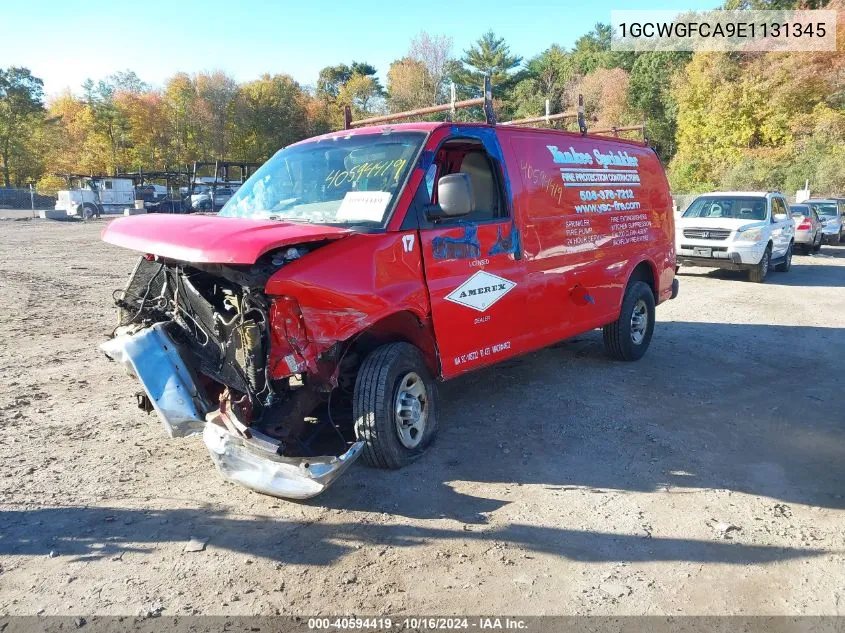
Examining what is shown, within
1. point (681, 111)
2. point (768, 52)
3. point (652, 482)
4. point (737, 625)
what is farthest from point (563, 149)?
point (681, 111)

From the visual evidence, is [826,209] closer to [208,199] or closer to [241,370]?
[241,370]

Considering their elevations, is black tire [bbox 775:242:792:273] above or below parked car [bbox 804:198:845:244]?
below

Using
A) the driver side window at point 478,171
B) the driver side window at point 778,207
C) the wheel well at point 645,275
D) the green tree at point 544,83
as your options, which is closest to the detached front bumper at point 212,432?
the driver side window at point 478,171

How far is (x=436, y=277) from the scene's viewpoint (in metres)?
4.47

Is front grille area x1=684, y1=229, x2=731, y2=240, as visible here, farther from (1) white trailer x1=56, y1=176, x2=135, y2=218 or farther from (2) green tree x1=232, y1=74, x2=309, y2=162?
(2) green tree x1=232, y1=74, x2=309, y2=162

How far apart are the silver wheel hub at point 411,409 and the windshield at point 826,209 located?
2418cm

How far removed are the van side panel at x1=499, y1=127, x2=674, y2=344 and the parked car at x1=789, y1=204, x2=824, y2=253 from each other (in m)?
14.7

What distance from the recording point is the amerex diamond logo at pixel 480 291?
466cm

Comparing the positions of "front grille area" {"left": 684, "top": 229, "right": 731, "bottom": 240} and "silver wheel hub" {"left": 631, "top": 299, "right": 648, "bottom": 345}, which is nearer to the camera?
"silver wheel hub" {"left": 631, "top": 299, "right": 648, "bottom": 345}

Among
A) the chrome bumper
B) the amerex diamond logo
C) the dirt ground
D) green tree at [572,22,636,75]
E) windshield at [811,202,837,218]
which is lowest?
the dirt ground

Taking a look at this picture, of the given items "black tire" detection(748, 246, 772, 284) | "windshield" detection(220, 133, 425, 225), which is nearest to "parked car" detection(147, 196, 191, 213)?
"black tire" detection(748, 246, 772, 284)

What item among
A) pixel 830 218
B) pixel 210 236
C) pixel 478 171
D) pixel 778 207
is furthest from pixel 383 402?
pixel 830 218

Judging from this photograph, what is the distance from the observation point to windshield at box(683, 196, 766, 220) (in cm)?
1457

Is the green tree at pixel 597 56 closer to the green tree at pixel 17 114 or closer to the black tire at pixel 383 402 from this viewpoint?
the green tree at pixel 17 114
